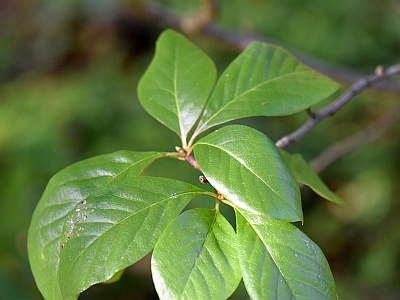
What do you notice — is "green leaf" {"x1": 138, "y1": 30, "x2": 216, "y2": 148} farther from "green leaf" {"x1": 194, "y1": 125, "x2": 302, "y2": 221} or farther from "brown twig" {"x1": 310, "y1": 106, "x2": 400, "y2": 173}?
"brown twig" {"x1": 310, "y1": 106, "x2": 400, "y2": 173}

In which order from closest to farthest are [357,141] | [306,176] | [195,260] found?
[195,260] → [306,176] → [357,141]

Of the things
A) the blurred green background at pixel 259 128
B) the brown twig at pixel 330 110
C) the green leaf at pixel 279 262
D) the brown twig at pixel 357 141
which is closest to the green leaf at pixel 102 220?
the green leaf at pixel 279 262

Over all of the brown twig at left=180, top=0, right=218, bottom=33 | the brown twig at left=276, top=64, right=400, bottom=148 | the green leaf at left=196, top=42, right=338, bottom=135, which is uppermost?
the brown twig at left=180, top=0, right=218, bottom=33

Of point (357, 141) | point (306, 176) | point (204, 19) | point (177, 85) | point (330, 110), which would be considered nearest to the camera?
point (306, 176)

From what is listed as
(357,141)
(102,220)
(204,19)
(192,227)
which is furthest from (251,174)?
(204,19)

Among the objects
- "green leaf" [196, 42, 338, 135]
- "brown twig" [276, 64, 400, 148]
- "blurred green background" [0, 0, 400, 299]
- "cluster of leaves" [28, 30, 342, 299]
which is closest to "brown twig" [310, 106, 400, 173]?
"brown twig" [276, 64, 400, 148]

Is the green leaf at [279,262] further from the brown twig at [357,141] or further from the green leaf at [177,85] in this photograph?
the brown twig at [357,141]

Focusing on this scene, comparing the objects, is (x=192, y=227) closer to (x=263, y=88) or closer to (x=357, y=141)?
Answer: (x=263, y=88)
